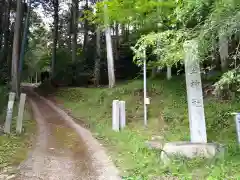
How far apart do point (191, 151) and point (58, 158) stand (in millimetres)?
3188

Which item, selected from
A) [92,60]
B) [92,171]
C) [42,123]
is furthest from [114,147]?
[92,60]

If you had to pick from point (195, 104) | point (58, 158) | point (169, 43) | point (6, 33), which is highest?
point (6, 33)

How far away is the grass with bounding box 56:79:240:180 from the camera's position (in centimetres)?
612

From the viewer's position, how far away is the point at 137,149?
7.88 metres

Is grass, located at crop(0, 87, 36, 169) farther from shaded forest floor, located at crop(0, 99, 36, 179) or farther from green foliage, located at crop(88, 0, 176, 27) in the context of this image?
green foliage, located at crop(88, 0, 176, 27)

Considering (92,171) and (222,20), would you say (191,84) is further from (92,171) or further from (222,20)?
(92,171)

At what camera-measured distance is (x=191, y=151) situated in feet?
22.6

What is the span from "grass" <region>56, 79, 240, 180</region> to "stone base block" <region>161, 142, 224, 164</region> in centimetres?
19

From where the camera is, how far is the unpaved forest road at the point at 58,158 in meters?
6.25

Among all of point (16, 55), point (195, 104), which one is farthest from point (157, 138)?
point (16, 55)

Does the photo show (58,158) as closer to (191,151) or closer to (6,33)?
(191,151)

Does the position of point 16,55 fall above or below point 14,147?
above

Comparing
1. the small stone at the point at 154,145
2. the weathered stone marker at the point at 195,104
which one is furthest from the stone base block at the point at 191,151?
the small stone at the point at 154,145

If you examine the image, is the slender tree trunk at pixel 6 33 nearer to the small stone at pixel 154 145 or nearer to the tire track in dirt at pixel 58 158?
the tire track in dirt at pixel 58 158
